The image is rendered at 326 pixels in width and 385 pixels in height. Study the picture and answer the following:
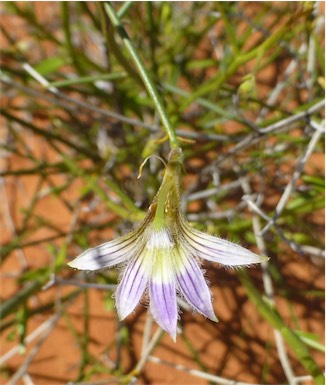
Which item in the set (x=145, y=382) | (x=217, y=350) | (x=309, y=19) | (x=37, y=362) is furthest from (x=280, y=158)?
(x=37, y=362)

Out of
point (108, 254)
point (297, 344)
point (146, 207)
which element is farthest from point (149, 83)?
point (146, 207)

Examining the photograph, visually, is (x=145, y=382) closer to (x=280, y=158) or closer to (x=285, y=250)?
(x=285, y=250)

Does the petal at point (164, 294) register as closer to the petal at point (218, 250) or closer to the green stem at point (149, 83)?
the petal at point (218, 250)

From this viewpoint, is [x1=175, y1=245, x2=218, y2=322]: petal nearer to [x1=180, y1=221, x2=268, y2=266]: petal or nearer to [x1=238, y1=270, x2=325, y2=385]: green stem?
[x1=180, y1=221, x2=268, y2=266]: petal

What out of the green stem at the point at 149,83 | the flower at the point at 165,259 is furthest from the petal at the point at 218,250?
the green stem at the point at 149,83


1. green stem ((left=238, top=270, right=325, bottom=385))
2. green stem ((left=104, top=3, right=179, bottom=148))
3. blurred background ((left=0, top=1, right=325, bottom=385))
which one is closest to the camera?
green stem ((left=104, top=3, right=179, bottom=148))

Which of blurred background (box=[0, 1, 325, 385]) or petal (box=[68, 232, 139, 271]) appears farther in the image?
blurred background (box=[0, 1, 325, 385])

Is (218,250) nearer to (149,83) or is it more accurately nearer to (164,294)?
(164,294)

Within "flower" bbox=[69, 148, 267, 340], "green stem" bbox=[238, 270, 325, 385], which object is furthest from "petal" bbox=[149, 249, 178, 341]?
"green stem" bbox=[238, 270, 325, 385]
